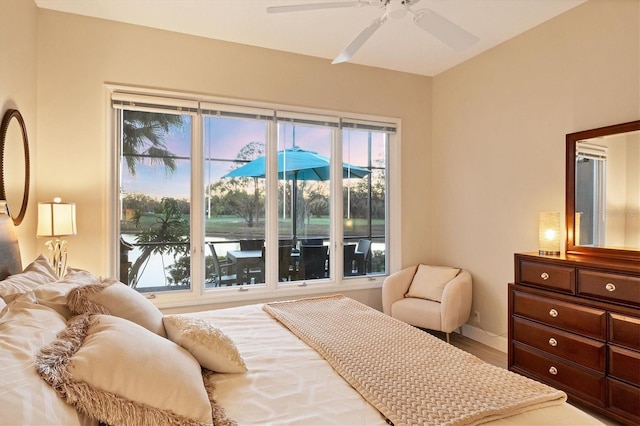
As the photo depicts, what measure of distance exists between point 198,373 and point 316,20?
285cm

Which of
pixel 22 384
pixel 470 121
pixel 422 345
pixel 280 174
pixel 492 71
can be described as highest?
pixel 492 71

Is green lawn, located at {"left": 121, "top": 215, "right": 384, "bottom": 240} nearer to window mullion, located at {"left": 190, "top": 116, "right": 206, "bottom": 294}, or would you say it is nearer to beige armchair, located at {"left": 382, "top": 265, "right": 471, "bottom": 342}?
window mullion, located at {"left": 190, "top": 116, "right": 206, "bottom": 294}

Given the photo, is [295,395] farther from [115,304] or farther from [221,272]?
[221,272]

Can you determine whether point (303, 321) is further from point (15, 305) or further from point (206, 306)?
point (206, 306)

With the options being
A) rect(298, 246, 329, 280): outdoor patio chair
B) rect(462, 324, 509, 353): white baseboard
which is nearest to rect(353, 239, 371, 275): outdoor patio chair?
rect(298, 246, 329, 280): outdoor patio chair

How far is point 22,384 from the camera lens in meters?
0.83

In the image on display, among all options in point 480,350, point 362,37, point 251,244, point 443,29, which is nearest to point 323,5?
point 362,37

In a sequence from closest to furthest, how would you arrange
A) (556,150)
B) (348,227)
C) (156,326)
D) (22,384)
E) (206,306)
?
1. (22,384)
2. (156,326)
3. (556,150)
4. (206,306)
5. (348,227)

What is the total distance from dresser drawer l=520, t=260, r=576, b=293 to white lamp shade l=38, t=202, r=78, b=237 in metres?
3.41

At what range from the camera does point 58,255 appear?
8.86ft

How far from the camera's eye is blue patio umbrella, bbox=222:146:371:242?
12.1 feet

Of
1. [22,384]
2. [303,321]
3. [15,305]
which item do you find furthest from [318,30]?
[22,384]

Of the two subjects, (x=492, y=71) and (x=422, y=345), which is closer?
(x=422, y=345)

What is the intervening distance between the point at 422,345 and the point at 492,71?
3.03 meters
